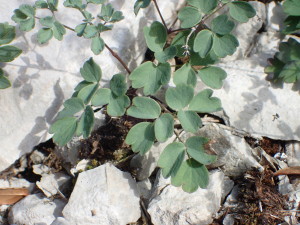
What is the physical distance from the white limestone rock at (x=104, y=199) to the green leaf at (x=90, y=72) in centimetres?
87

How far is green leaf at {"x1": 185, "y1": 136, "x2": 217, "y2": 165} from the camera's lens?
5.80 ft

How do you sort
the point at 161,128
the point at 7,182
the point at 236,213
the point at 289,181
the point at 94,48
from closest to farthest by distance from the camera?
the point at 161,128 → the point at 94,48 → the point at 236,213 → the point at 289,181 → the point at 7,182

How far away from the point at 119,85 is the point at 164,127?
0.49m

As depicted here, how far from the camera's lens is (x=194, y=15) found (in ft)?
6.10

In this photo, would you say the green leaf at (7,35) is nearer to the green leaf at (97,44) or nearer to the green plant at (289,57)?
the green leaf at (97,44)

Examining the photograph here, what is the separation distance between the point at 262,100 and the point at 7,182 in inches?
116

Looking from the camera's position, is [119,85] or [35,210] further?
[35,210]

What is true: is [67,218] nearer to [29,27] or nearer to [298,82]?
[29,27]

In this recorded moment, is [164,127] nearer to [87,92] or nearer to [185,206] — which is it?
[87,92]

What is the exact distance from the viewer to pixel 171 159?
179 centimetres

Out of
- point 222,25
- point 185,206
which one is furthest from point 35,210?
point 222,25

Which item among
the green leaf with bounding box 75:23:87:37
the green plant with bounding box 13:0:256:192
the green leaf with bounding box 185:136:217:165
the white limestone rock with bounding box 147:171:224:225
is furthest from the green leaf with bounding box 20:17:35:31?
the white limestone rock with bounding box 147:171:224:225

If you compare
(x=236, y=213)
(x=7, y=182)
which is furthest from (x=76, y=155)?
(x=236, y=213)

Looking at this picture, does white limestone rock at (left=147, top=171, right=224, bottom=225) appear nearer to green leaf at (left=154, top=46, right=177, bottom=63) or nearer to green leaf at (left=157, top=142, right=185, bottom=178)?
green leaf at (left=157, top=142, right=185, bottom=178)
